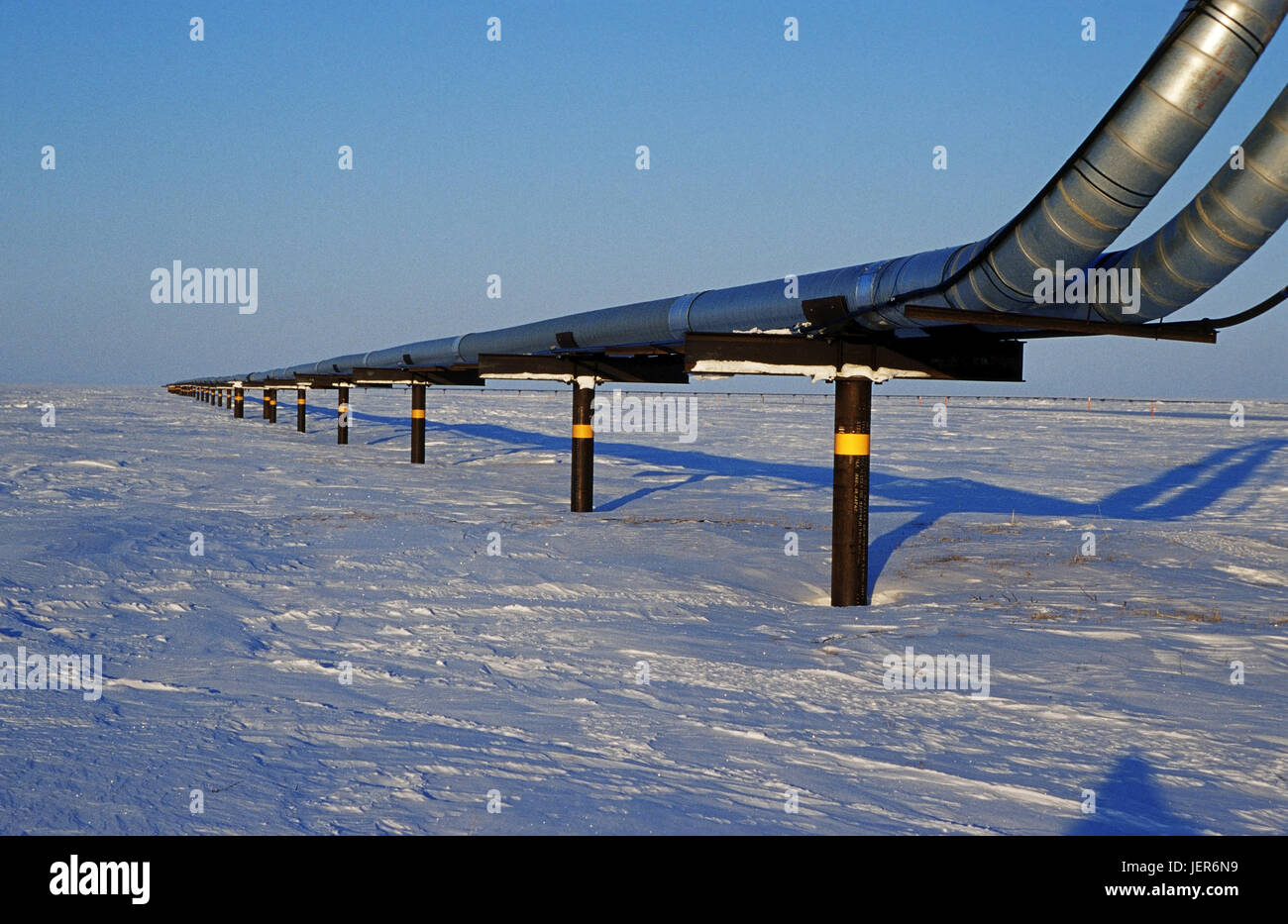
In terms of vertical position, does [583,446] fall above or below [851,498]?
above

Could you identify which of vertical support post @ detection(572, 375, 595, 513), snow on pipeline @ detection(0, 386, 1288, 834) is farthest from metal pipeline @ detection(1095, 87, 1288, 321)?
vertical support post @ detection(572, 375, 595, 513)

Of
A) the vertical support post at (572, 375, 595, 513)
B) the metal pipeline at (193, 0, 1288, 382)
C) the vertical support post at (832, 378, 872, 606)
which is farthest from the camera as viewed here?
the vertical support post at (572, 375, 595, 513)

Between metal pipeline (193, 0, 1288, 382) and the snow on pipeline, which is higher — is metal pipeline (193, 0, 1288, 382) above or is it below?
above

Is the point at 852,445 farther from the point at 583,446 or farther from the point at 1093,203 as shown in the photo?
the point at 583,446

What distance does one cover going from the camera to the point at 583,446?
19547 millimetres

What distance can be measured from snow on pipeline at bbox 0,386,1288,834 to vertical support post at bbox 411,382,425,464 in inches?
344

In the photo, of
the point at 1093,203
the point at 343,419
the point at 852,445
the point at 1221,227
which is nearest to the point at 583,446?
the point at 852,445

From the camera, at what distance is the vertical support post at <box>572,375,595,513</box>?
19312mm

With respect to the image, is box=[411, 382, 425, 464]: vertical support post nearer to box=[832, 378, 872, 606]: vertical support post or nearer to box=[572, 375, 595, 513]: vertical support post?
box=[572, 375, 595, 513]: vertical support post

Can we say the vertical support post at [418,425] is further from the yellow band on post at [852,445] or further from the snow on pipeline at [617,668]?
the yellow band on post at [852,445]

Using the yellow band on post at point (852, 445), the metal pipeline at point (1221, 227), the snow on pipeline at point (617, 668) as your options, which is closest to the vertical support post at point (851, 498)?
the yellow band on post at point (852, 445)

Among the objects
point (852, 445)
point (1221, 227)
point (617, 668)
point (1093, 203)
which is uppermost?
point (1093, 203)

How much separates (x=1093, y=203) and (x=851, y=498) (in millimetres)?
5337

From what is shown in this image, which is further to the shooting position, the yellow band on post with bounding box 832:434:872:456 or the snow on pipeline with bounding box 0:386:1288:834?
the yellow band on post with bounding box 832:434:872:456
